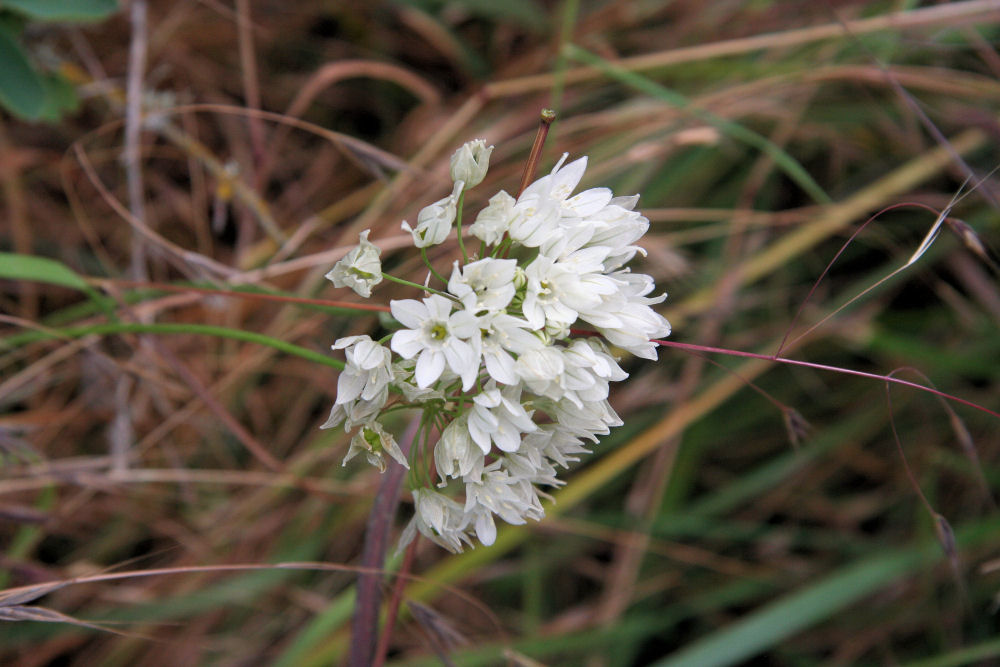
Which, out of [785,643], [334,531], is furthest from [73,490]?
[785,643]

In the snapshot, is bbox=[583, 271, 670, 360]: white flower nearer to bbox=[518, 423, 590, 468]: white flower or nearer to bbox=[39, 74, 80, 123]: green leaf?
bbox=[518, 423, 590, 468]: white flower

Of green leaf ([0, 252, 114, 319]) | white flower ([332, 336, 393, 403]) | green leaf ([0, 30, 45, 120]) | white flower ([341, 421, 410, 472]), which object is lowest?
white flower ([341, 421, 410, 472])

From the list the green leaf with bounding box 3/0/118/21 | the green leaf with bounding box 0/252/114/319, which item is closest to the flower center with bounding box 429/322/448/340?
the green leaf with bounding box 0/252/114/319

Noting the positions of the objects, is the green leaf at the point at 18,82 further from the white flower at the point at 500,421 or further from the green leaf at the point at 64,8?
the white flower at the point at 500,421

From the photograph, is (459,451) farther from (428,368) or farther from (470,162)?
(470,162)

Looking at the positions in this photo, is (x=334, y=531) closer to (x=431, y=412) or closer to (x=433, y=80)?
(x=431, y=412)

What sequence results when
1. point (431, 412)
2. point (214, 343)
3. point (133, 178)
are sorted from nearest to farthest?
point (431, 412) < point (133, 178) < point (214, 343)

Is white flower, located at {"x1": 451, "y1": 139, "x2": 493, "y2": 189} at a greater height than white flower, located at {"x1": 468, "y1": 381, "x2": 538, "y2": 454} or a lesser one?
greater
